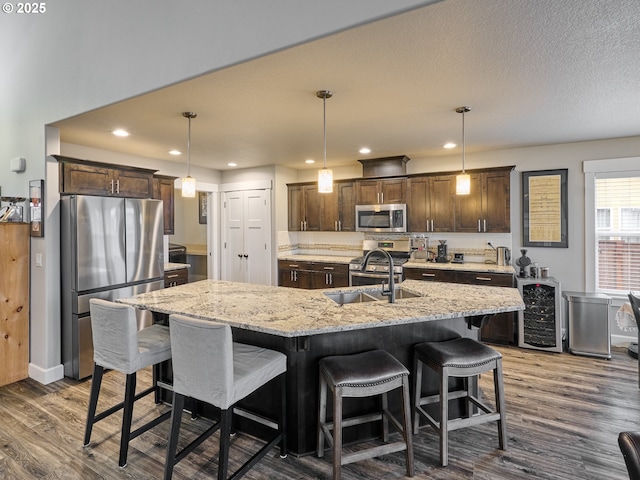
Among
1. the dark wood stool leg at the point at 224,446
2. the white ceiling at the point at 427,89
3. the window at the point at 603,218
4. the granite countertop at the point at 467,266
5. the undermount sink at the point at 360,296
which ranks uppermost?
the white ceiling at the point at 427,89

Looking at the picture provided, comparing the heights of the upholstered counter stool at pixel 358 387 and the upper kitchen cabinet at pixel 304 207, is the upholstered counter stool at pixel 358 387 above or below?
below

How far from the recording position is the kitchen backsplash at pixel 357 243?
4938 mm

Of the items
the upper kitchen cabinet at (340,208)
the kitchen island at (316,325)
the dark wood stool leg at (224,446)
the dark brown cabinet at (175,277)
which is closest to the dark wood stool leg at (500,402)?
the kitchen island at (316,325)

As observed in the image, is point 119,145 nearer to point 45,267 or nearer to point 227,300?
point 45,267

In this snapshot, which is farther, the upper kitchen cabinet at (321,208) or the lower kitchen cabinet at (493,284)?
the upper kitchen cabinet at (321,208)

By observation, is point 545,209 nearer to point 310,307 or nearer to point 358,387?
point 310,307

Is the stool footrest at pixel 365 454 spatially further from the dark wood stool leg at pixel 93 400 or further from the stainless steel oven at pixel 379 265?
the stainless steel oven at pixel 379 265

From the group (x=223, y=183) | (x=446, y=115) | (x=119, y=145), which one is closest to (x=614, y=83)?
(x=446, y=115)

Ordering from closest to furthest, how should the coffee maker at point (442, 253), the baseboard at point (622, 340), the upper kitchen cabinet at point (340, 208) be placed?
the baseboard at point (622, 340) → the coffee maker at point (442, 253) → the upper kitchen cabinet at point (340, 208)

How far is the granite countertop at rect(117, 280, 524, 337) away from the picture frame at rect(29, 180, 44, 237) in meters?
A: 1.53

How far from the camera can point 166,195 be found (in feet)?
16.7

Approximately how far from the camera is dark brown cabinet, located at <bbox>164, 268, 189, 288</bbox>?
4.83 metres

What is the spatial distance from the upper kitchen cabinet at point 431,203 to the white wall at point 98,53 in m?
3.48

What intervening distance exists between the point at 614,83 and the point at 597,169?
2.11m
